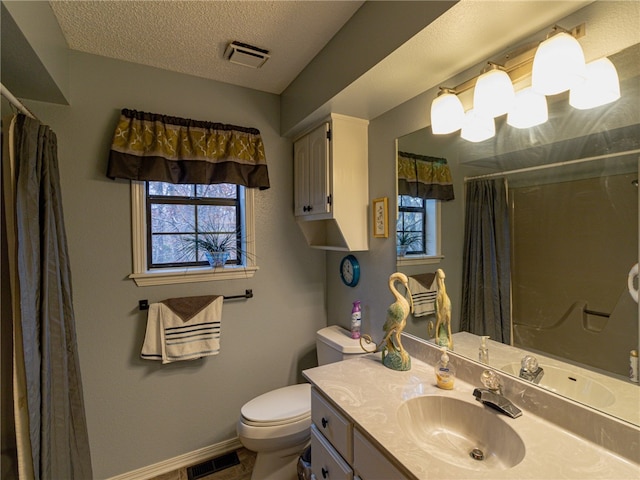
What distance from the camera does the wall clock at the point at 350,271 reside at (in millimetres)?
1930

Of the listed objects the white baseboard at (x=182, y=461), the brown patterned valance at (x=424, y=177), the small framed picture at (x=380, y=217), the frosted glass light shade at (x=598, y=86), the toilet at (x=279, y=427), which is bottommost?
the white baseboard at (x=182, y=461)

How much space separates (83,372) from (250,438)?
100 cm

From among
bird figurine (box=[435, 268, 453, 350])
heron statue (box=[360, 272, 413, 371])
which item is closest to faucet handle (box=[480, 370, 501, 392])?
bird figurine (box=[435, 268, 453, 350])

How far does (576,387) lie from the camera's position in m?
0.94

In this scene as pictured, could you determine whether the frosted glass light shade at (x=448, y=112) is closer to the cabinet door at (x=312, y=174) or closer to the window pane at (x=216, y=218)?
the cabinet door at (x=312, y=174)

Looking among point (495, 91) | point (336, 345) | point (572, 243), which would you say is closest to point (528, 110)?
point (495, 91)

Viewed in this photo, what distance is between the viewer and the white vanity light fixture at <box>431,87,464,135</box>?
4.02 ft

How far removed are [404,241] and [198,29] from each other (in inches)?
59.2

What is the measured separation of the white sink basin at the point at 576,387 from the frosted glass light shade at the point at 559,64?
0.92 meters

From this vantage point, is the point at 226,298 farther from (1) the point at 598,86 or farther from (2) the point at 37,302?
(1) the point at 598,86

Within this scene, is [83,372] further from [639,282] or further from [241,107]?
[639,282]

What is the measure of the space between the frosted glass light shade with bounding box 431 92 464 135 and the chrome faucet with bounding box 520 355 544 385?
951mm

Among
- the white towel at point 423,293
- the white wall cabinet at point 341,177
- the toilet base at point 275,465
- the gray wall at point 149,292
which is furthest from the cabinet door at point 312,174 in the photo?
the toilet base at point 275,465

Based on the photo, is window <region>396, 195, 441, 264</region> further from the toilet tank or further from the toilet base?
the toilet base
